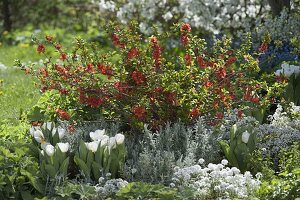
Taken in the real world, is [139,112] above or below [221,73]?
below

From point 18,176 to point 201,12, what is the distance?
5522 millimetres

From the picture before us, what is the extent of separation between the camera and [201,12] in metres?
9.48

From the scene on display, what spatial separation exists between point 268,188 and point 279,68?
10.3ft

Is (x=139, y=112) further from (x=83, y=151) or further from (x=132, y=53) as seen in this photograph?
(x=83, y=151)

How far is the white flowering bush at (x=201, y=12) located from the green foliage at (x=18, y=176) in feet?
16.5

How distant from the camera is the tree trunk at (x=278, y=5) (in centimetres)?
870

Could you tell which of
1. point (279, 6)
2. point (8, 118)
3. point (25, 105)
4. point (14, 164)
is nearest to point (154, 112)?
point (14, 164)

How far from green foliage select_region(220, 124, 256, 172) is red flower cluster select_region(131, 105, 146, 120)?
25.1 inches

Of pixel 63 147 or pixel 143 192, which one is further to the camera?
pixel 63 147

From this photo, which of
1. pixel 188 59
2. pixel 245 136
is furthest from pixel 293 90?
pixel 245 136

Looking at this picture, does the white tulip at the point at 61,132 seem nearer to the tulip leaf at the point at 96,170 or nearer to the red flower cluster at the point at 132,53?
the tulip leaf at the point at 96,170

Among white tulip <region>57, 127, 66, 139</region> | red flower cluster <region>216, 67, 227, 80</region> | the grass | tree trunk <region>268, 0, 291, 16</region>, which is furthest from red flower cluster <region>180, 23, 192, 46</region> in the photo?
tree trunk <region>268, 0, 291, 16</region>

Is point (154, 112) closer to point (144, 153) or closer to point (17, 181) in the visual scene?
point (144, 153)

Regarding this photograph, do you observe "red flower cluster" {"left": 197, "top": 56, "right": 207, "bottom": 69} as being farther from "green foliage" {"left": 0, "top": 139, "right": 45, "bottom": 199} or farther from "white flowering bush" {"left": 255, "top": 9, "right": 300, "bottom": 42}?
"white flowering bush" {"left": 255, "top": 9, "right": 300, "bottom": 42}
